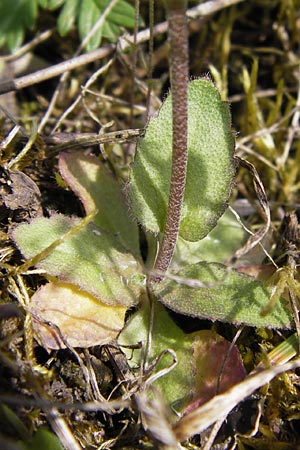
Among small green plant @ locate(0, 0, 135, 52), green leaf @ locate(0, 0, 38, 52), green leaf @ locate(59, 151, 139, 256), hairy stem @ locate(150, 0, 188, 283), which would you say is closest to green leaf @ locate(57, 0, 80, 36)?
small green plant @ locate(0, 0, 135, 52)

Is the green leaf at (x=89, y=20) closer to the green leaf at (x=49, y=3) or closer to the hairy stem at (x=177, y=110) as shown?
the green leaf at (x=49, y=3)

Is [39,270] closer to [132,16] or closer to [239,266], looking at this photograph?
[239,266]

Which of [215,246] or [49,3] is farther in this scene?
[49,3]

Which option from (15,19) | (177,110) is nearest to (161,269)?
(177,110)

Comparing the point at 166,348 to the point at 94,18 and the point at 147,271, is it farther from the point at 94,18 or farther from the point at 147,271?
the point at 94,18

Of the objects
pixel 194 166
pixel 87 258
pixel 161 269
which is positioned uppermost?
pixel 194 166

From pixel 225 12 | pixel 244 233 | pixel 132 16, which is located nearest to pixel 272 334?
pixel 244 233
